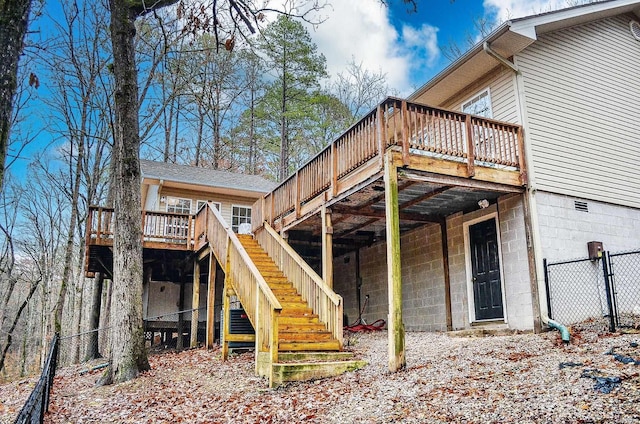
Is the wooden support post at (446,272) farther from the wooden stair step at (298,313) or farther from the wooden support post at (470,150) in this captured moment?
the wooden stair step at (298,313)

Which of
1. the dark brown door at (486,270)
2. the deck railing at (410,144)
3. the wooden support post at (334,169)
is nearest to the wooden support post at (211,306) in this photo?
the deck railing at (410,144)

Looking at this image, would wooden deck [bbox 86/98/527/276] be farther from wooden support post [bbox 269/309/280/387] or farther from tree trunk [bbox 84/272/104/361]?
tree trunk [bbox 84/272/104/361]

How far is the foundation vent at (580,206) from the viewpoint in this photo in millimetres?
10062

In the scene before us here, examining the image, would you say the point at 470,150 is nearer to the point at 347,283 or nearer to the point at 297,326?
the point at 297,326

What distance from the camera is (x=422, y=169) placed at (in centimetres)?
824

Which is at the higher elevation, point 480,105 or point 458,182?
point 480,105

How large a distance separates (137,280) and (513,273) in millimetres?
7476

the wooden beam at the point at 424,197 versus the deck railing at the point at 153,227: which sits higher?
the deck railing at the point at 153,227

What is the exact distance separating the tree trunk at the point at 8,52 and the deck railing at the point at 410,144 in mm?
5699

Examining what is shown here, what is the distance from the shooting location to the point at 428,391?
5.73m

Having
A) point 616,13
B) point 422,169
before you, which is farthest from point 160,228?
point 616,13

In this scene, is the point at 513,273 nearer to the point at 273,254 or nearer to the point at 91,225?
the point at 273,254

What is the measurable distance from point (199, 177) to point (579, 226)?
43.1ft

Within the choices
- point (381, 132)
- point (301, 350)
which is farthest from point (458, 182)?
point (301, 350)
